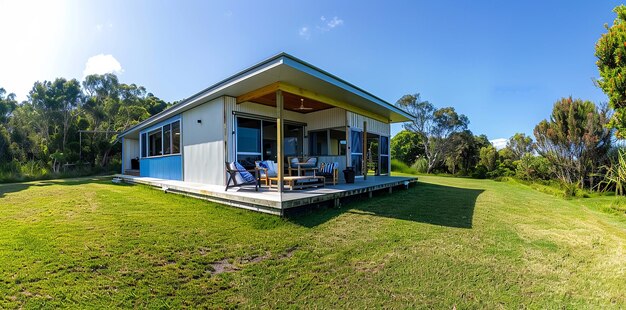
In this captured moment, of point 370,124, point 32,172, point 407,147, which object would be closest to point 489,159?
point 407,147

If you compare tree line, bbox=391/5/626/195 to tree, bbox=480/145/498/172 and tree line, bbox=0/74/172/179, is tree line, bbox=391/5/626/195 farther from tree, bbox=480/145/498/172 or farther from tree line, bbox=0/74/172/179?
tree line, bbox=0/74/172/179

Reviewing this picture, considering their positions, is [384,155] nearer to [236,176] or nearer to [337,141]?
[337,141]

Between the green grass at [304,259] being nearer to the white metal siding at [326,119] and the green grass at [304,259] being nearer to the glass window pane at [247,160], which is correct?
the glass window pane at [247,160]

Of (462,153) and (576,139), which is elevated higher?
(576,139)

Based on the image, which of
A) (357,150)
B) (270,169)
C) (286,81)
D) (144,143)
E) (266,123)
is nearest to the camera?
(286,81)

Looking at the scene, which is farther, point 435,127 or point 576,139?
point 435,127

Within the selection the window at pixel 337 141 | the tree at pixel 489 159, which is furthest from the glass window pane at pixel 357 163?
the tree at pixel 489 159

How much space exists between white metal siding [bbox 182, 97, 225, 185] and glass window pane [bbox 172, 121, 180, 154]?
0.64 m

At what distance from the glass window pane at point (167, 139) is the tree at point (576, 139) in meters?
15.3

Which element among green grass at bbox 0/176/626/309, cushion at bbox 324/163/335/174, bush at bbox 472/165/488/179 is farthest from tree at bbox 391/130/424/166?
green grass at bbox 0/176/626/309

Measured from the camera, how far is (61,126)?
23.2 m

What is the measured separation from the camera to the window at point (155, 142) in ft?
36.3

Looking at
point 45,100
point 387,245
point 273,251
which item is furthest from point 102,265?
point 45,100

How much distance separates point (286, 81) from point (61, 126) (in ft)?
89.6
